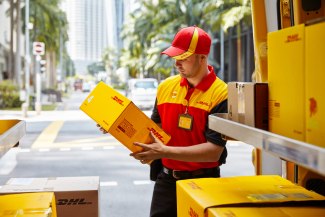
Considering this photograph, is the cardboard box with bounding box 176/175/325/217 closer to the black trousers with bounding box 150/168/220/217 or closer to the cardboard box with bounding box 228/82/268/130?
the cardboard box with bounding box 228/82/268/130

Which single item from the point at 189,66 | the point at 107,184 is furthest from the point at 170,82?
the point at 107,184

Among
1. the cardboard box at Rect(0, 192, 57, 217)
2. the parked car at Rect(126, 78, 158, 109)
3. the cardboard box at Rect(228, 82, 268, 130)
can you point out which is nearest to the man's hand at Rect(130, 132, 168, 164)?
the cardboard box at Rect(0, 192, 57, 217)

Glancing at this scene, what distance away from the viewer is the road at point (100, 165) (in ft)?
27.8

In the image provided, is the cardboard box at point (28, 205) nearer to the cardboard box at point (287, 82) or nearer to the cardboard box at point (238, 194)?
the cardboard box at point (238, 194)

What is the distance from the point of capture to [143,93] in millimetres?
30797

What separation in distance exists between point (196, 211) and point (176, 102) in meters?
1.40

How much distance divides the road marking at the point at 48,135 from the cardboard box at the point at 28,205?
12.4 m

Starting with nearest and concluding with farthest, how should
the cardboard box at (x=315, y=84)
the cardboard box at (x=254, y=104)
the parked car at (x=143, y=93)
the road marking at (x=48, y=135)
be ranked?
the cardboard box at (x=315, y=84) < the cardboard box at (x=254, y=104) < the road marking at (x=48, y=135) < the parked car at (x=143, y=93)

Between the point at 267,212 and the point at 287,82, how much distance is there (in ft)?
1.61

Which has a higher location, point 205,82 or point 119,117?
point 205,82

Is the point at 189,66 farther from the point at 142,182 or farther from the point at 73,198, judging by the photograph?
the point at 142,182

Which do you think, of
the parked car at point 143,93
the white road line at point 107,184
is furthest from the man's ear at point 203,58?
the parked car at point 143,93

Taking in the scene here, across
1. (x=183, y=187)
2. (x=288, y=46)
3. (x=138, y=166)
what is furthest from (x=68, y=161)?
(x=288, y=46)

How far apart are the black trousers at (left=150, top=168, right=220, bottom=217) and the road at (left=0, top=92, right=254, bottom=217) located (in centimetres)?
386
